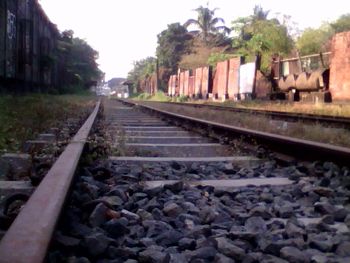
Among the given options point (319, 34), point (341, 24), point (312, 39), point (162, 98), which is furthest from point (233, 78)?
point (341, 24)

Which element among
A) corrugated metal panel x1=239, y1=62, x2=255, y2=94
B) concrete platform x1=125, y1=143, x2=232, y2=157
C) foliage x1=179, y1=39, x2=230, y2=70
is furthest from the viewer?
foliage x1=179, y1=39, x2=230, y2=70

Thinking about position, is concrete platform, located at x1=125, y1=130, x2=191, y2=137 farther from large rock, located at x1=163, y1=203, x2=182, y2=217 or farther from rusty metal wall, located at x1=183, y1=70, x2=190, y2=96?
rusty metal wall, located at x1=183, y1=70, x2=190, y2=96

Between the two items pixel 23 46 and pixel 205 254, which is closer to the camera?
pixel 205 254

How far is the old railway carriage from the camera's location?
55.6 ft

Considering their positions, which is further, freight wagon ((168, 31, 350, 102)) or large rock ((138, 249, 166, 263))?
freight wagon ((168, 31, 350, 102))

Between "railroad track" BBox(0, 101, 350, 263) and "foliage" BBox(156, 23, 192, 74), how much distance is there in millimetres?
64294

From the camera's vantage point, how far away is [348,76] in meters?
14.4

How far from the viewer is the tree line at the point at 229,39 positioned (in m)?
43.8

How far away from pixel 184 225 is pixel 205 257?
0.48 meters

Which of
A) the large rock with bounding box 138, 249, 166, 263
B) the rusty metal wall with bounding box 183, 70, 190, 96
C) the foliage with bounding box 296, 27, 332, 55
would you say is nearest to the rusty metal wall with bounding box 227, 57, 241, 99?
the rusty metal wall with bounding box 183, 70, 190, 96

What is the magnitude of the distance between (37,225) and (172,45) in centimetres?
6970

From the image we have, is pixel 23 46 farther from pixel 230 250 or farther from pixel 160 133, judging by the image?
pixel 230 250

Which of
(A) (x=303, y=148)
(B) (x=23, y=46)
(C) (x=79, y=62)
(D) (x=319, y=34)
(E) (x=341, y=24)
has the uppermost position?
(E) (x=341, y=24)

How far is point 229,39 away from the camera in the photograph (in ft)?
226
